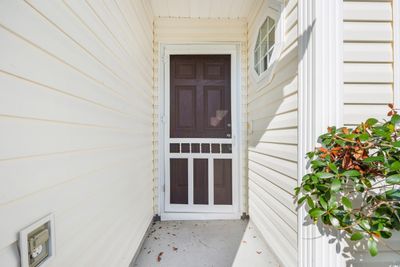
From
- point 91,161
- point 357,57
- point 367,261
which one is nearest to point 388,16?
point 357,57

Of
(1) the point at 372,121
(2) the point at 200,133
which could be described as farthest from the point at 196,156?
(1) the point at 372,121

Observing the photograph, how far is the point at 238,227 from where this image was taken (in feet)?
8.10

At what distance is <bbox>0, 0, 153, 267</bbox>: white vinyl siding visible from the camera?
591 mm

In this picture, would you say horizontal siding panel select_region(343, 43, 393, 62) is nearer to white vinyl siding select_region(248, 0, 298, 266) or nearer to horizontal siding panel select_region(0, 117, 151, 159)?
white vinyl siding select_region(248, 0, 298, 266)

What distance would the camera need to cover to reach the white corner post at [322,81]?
1275mm

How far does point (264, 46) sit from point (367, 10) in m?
0.89

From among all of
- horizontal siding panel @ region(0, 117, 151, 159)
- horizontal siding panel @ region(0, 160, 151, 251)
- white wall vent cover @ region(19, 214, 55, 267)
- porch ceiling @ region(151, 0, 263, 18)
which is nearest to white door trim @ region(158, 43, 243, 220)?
porch ceiling @ region(151, 0, 263, 18)

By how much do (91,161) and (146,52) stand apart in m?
1.63

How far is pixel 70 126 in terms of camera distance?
0.88 meters

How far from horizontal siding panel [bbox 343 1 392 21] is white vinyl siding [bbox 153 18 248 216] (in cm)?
143

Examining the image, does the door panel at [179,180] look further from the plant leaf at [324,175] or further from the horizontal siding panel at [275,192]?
the plant leaf at [324,175]

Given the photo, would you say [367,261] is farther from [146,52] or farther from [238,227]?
[146,52]

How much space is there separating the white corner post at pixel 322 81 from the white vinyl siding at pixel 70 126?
1.29 meters

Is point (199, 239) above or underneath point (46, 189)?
underneath
